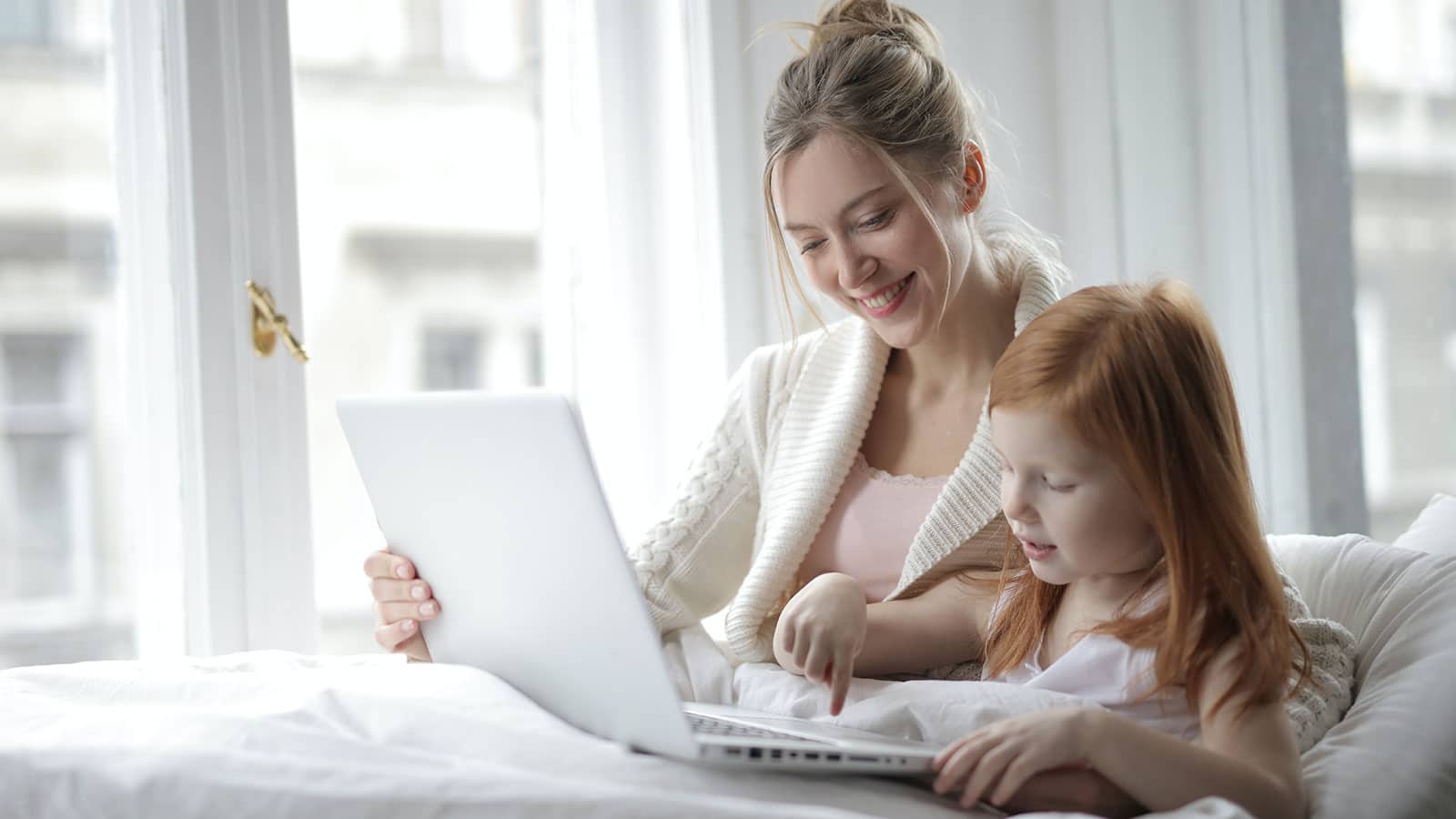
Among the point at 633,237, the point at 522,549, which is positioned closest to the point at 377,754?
the point at 522,549

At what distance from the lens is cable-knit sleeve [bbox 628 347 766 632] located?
131 centimetres

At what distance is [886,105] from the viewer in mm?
1241

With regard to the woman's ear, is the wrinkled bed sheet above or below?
below

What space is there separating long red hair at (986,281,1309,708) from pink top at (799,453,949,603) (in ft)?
1.01

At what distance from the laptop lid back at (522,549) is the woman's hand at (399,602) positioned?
15mm

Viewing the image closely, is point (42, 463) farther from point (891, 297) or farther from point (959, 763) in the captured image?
point (959, 763)

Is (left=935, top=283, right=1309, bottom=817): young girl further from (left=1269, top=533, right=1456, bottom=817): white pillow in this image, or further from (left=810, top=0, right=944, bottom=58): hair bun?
(left=810, top=0, right=944, bottom=58): hair bun

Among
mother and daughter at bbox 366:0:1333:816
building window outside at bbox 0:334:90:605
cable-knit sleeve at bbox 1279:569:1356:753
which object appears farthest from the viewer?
building window outside at bbox 0:334:90:605

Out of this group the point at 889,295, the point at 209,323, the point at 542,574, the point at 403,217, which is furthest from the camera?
the point at 403,217

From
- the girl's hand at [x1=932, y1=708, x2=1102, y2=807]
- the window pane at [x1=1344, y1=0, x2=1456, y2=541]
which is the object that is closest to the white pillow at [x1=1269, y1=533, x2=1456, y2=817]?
the girl's hand at [x1=932, y1=708, x2=1102, y2=807]

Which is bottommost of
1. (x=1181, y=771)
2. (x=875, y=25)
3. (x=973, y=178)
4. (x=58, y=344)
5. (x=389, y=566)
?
(x=1181, y=771)

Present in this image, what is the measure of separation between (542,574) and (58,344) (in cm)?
98

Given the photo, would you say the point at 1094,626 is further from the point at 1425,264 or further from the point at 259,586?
the point at 1425,264

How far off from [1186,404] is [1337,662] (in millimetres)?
270
